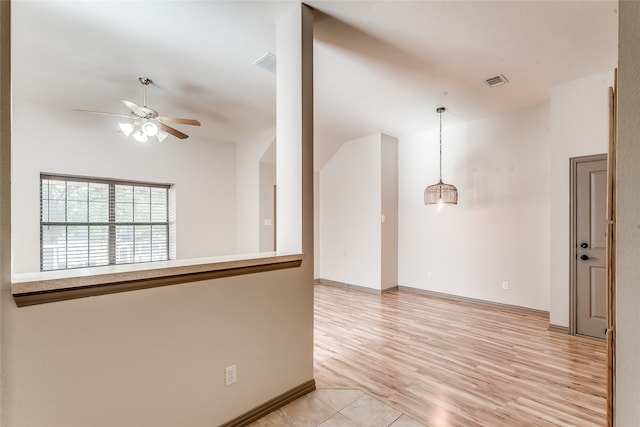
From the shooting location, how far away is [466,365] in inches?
105

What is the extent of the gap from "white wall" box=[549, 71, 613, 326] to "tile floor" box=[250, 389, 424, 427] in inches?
106

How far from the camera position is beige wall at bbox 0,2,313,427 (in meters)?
1.15

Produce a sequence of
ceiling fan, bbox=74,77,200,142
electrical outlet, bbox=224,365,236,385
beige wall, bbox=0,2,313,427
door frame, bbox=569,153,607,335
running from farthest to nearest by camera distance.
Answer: door frame, bbox=569,153,607,335
ceiling fan, bbox=74,77,200,142
electrical outlet, bbox=224,365,236,385
beige wall, bbox=0,2,313,427

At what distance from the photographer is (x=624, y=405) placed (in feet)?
2.59

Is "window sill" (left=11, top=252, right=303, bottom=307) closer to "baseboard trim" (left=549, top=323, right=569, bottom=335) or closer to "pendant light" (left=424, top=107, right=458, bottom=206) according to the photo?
"pendant light" (left=424, top=107, right=458, bottom=206)

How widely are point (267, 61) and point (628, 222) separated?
291 cm

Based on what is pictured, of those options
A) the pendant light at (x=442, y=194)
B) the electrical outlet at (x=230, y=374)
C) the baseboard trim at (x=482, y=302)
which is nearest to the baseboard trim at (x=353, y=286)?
the baseboard trim at (x=482, y=302)

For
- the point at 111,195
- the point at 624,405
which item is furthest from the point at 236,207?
the point at 624,405

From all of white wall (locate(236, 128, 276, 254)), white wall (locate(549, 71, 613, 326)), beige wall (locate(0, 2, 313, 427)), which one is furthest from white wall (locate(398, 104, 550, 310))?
beige wall (locate(0, 2, 313, 427))

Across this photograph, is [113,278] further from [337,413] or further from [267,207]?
[267,207]

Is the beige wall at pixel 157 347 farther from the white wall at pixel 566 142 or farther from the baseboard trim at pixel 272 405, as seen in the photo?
the white wall at pixel 566 142

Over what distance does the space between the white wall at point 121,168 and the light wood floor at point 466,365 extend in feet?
9.68

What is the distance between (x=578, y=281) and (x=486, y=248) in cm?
127

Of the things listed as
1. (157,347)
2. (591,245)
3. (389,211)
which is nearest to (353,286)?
(389,211)
